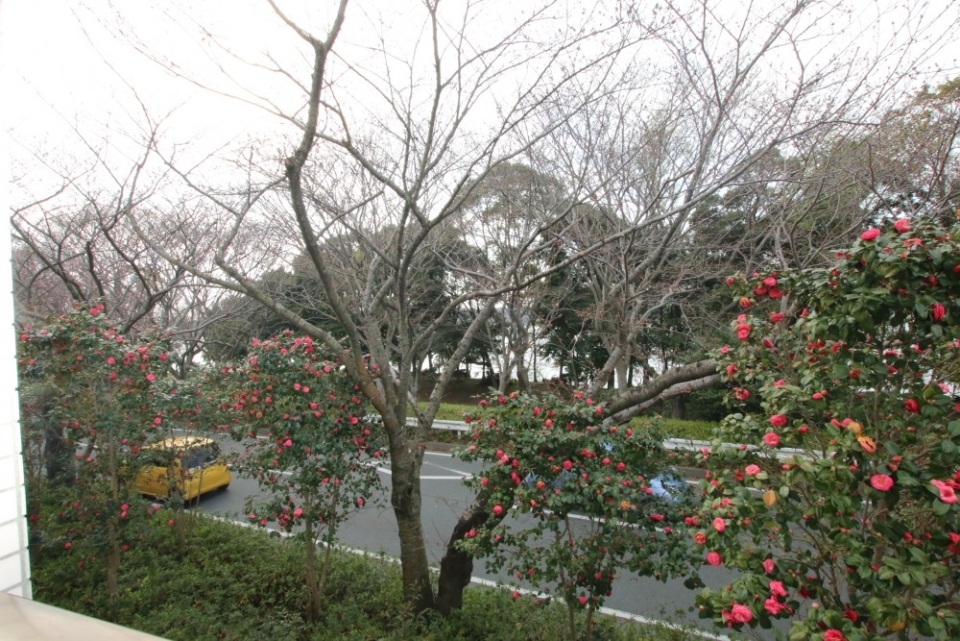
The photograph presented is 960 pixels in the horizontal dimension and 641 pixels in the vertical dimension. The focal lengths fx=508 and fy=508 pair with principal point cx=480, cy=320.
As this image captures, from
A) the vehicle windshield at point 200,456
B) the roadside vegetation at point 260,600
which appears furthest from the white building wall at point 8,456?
the vehicle windshield at point 200,456

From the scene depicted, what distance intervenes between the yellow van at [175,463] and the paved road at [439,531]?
19 cm

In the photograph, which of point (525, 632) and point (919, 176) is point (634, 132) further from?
point (525, 632)

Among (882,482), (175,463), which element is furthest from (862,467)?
(175,463)

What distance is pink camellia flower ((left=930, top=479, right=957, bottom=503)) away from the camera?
782 millimetres

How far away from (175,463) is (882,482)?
12.1ft

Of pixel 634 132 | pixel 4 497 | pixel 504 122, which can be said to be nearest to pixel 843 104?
pixel 634 132

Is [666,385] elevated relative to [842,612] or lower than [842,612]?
elevated

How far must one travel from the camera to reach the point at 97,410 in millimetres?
2502

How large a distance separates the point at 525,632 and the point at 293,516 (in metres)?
1.34

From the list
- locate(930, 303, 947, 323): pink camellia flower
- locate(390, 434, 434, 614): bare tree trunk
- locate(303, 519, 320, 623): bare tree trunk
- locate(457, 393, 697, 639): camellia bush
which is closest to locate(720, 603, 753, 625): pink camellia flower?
locate(930, 303, 947, 323): pink camellia flower

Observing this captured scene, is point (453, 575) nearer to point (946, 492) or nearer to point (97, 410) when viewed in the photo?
point (97, 410)

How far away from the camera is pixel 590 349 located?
8562 mm

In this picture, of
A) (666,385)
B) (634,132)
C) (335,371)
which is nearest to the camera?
(666,385)

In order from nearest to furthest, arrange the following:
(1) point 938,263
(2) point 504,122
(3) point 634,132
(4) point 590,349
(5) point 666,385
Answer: (1) point 938,263
(5) point 666,385
(2) point 504,122
(3) point 634,132
(4) point 590,349
